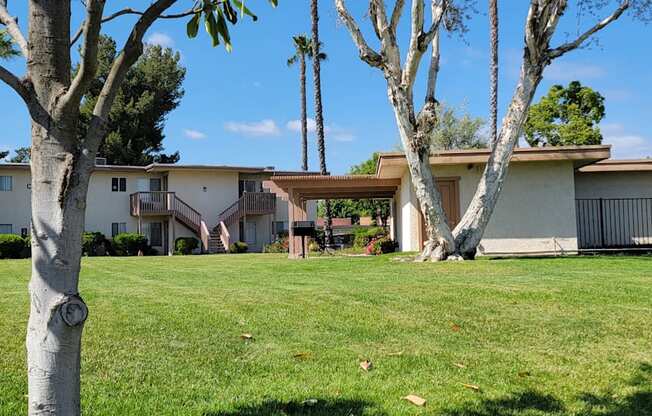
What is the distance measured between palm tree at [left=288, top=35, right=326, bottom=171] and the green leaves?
35.9 metres

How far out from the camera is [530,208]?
56.8 ft

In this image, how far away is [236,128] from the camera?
1676 inches

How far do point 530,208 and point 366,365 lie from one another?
14.3m

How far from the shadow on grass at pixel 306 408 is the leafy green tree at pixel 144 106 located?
130 feet

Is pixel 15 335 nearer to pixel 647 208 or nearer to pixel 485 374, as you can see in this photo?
pixel 485 374

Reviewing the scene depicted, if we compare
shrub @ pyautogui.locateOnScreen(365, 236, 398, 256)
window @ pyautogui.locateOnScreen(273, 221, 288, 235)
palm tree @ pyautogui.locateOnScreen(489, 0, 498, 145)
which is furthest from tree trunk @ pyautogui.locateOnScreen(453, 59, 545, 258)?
window @ pyautogui.locateOnScreen(273, 221, 288, 235)

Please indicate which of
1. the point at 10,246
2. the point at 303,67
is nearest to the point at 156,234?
the point at 10,246

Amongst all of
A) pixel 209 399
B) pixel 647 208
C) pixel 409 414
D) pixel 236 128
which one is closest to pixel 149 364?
pixel 209 399

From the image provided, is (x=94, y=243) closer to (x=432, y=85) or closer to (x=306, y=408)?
(x=432, y=85)

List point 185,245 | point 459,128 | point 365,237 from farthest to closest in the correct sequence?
1. point 459,128
2. point 185,245
3. point 365,237

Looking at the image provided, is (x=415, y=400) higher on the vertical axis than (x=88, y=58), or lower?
lower

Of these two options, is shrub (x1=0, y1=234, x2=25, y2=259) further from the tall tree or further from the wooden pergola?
the tall tree

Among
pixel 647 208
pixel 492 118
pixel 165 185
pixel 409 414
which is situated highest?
pixel 492 118

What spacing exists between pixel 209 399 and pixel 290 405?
0.53m
